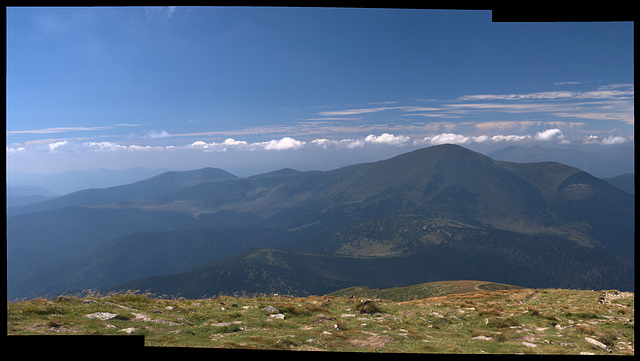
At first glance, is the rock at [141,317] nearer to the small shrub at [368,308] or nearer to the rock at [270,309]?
the rock at [270,309]

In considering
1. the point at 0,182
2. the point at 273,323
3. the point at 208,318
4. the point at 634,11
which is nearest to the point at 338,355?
the point at 0,182

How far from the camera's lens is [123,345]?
338 cm

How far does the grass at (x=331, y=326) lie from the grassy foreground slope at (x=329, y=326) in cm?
4

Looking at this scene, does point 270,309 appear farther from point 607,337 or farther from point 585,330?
point 607,337

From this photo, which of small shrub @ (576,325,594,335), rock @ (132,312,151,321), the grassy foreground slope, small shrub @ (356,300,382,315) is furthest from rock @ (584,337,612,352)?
rock @ (132,312,151,321)

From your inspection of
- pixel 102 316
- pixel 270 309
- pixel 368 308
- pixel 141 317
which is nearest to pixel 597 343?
pixel 368 308

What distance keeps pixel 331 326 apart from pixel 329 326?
0.10 metres

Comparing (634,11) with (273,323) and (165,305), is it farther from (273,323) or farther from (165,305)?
(165,305)

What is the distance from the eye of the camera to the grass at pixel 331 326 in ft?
38.1

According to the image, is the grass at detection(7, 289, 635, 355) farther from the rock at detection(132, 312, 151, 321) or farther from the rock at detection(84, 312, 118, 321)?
the rock at detection(84, 312, 118, 321)

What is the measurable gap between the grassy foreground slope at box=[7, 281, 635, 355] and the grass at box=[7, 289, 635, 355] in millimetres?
44

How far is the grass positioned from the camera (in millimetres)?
11617

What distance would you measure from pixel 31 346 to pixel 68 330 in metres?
10.6

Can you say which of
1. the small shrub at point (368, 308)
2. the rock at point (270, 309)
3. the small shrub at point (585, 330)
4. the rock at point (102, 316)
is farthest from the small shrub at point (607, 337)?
the rock at point (102, 316)
